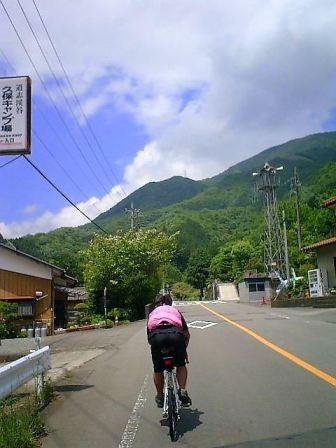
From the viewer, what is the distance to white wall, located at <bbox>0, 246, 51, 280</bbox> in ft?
76.0

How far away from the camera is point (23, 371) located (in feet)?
22.4

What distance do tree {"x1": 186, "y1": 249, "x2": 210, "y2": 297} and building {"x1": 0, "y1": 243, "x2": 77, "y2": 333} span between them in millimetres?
74727

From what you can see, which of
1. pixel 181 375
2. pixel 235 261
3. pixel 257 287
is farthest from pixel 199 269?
pixel 181 375

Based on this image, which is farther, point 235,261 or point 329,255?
point 235,261

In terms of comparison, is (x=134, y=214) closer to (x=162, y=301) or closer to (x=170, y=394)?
(x=162, y=301)

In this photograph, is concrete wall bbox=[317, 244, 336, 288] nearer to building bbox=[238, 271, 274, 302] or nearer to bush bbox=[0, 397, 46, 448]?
building bbox=[238, 271, 274, 302]

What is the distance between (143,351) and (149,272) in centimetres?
2178

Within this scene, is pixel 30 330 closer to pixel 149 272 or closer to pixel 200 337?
pixel 200 337

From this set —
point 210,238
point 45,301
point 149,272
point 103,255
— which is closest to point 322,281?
point 149,272

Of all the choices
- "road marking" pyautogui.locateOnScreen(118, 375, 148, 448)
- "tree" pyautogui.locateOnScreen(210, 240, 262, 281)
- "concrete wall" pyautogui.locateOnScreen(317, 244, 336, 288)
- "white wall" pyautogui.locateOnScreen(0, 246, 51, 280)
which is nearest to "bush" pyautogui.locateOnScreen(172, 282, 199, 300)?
"tree" pyautogui.locateOnScreen(210, 240, 262, 281)

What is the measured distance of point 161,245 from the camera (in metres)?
39.0

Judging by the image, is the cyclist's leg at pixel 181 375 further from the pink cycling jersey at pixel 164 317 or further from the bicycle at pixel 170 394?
the pink cycling jersey at pixel 164 317

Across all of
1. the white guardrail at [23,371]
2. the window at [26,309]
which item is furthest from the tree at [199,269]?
the white guardrail at [23,371]

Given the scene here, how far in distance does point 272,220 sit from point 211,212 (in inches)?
3254
